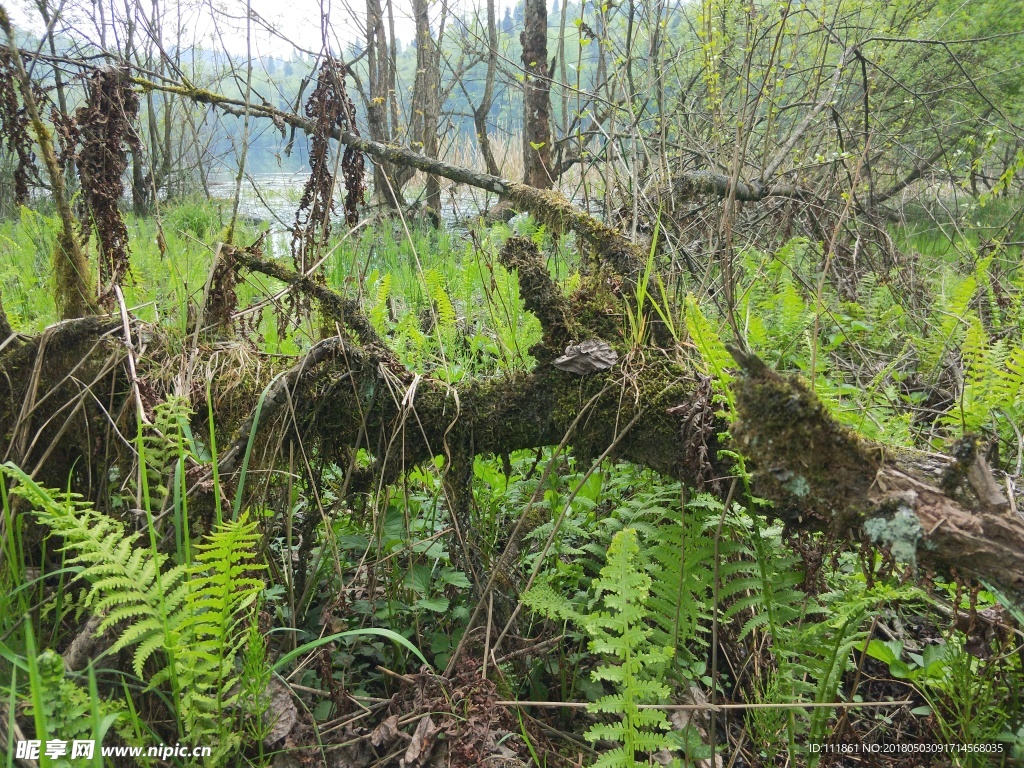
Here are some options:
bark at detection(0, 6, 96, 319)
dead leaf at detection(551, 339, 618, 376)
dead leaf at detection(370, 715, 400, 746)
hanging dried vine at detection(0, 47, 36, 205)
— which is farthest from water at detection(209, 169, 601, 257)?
dead leaf at detection(370, 715, 400, 746)

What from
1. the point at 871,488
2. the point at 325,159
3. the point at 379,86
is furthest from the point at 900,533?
the point at 379,86

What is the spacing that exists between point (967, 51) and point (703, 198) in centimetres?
650

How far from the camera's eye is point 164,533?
1703mm

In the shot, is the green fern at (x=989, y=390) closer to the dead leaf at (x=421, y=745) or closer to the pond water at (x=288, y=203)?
the dead leaf at (x=421, y=745)

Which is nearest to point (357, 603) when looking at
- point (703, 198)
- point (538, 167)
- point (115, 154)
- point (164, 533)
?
point (164, 533)

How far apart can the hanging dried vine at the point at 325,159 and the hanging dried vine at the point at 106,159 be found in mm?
679

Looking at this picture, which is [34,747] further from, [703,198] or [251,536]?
[703,198]

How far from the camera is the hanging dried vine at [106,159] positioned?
2.33 meters

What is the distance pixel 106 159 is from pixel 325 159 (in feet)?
2.77

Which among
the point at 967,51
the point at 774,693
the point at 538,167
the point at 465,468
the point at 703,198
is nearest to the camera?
the point at 774,693

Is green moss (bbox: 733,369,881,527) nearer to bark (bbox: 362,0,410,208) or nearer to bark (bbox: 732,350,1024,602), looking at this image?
bark (bbox: 732,350,1024,602)

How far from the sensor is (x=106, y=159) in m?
2.39

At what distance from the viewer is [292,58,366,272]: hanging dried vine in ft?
8.84

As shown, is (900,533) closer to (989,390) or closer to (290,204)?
(989,390)
